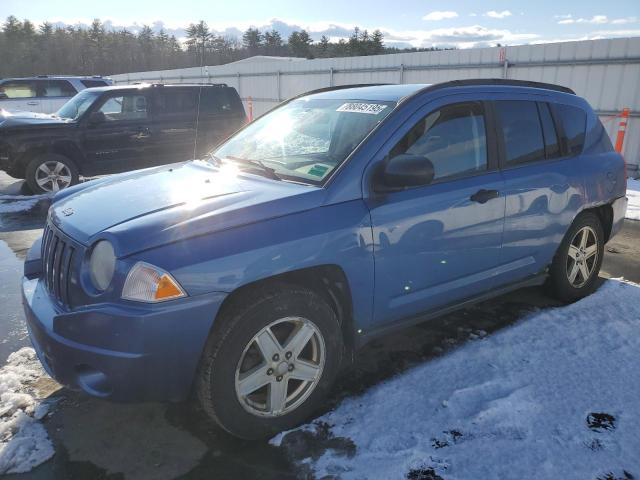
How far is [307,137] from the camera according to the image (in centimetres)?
333

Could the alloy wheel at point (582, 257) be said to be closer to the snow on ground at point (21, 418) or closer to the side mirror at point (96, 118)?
the snow on ground at point (21, 418)

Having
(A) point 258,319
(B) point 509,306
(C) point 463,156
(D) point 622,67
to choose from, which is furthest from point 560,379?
(D) point 622,67

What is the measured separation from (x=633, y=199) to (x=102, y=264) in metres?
8.77

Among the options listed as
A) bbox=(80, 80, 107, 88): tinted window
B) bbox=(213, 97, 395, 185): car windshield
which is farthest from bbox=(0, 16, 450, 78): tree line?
bbox=(213, 97, 395, 185): car windshield

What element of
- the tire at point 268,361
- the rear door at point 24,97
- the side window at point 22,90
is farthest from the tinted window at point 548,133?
the side window at point 22,90

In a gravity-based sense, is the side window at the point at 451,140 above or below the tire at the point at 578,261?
above

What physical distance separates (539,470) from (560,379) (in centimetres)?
90

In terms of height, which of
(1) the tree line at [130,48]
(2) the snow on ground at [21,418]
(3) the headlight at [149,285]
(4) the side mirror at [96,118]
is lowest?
(2) the snow on ground at [21,418]

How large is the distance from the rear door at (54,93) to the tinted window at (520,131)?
14.8 meters

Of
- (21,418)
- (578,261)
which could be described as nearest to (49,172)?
(21,418)

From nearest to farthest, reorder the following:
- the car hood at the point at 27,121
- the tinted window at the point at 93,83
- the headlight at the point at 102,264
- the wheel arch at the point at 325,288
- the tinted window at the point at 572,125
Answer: the headlight at the point at 102,264
the wheel arch at the point at 325,288
the tinted window at the point at 572,125
the car hood at the point at 27,121
the tinted window at the point at 93,83

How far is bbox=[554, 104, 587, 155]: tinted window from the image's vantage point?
397cm

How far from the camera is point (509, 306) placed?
13.9 ft

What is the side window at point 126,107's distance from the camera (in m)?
8.77
